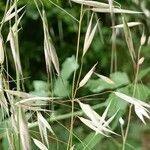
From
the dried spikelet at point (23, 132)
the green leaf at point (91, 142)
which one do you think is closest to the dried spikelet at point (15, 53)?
the dried spikelet at point (23, 132)

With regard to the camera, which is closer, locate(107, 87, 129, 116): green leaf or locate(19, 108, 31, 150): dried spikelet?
locate(19, 108, 31, 150): dried spikelet

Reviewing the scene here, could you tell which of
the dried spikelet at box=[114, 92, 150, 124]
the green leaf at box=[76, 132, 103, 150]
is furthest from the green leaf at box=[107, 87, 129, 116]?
the dried spikelet at box=[114, 92, 150, 124]

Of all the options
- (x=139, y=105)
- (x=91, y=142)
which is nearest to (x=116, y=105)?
(x=91, y=142)

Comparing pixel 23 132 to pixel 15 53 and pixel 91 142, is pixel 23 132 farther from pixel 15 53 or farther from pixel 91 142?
pixel 91 142

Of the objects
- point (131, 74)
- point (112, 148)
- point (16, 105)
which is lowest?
point (131, 74)

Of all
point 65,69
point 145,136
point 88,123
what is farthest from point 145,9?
point 88,123

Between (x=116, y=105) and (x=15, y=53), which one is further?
(x=116, y=105)

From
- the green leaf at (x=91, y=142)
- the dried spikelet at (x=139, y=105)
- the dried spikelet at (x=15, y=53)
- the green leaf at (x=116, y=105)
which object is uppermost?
the dried spikelet at (x=15, y=53)

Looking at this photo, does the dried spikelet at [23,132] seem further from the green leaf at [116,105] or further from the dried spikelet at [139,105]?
the green leaf at [116,105]

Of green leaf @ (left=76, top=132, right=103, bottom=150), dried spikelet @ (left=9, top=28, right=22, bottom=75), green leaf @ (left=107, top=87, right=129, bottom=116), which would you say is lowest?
green leaf @ (left=76, top=132, right=103, bottom=150)

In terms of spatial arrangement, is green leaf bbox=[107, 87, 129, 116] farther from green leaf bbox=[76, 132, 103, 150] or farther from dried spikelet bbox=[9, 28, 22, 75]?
dried spikelet bbox=[9, 28, 22, 75]

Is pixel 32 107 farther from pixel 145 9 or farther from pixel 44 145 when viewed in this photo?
pixel 145 9
